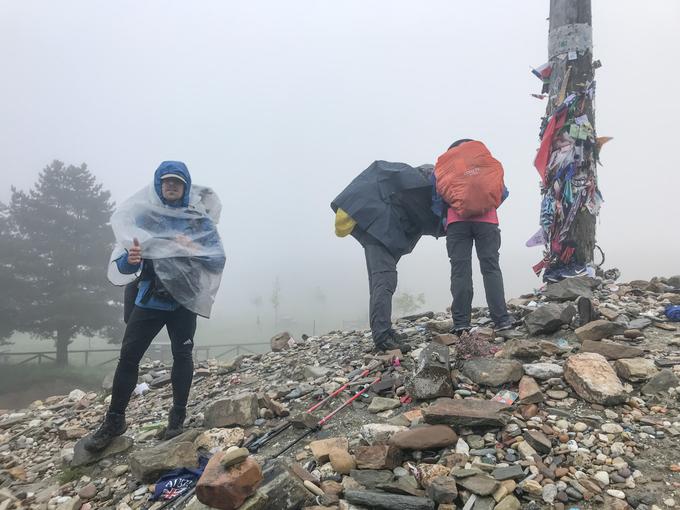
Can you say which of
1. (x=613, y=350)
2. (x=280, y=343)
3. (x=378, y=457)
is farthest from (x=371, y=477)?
(x=280, y=343)

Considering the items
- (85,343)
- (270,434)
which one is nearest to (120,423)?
A: (270,434)

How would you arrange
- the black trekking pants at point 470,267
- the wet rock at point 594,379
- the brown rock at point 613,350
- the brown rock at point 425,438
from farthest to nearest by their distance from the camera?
the black trekking pants at point 470,267, the brown rock at point 613,350, the wet rock at point 594,379, the brown rock at point 425,438

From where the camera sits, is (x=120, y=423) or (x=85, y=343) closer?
(x=120, y=423)

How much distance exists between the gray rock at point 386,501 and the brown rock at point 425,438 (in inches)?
14.8

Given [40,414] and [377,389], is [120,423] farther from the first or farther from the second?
[40,414]

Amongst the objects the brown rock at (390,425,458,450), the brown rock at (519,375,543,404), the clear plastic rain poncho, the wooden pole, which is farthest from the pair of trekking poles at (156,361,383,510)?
the wooden pole

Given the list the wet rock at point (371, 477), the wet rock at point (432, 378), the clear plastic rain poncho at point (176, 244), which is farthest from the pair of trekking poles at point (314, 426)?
the clear plastic rain poncho at point (176, 244)

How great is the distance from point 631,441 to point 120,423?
3.89 metres

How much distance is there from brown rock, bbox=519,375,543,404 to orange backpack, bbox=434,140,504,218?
6.75ft

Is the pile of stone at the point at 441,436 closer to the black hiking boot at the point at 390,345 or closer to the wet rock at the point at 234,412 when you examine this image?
the wet rock at the point at 234,412

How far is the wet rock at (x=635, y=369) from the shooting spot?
310cm

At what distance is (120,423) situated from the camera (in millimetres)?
3746

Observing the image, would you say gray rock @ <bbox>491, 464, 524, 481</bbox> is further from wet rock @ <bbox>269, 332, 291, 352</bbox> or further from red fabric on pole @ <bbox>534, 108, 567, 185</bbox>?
red fabric on pole @ <bbox>534, 108, 567, 185</bbox>

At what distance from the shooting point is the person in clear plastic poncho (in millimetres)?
3711
